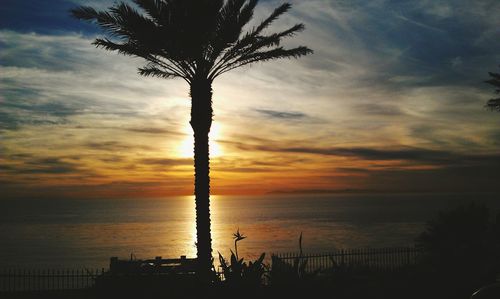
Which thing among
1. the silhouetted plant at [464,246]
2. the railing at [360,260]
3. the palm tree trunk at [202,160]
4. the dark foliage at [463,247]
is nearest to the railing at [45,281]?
the palm tree trunk at [202,160]

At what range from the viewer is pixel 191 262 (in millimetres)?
18703

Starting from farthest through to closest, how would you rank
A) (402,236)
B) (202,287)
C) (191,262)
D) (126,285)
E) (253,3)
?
(402,236), (191,262), (253,3), (126,285), (202,287)

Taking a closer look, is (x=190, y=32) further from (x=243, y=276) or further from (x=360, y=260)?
(x=360, y=260)

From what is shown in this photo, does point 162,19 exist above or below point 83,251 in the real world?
A: above

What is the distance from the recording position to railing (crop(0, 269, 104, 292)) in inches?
639

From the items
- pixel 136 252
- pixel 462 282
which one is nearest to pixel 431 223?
pixel 462 282

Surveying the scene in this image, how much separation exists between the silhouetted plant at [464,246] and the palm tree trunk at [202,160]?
23.9 ft

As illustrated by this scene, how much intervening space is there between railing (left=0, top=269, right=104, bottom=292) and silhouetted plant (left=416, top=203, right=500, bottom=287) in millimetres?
10900

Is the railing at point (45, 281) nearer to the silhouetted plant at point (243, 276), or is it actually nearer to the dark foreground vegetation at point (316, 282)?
the dark foreground vegetation at point (316, 282)

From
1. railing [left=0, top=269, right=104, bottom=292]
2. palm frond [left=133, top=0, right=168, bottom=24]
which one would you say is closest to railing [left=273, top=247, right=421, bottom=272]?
railing [left=0, top=269, right=104, bottom=292]

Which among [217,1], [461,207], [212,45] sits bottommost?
[461,207]

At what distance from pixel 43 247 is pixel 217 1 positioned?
241 feet

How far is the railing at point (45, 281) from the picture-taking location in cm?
1623

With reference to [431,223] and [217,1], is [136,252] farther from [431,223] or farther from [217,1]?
[217,1]
